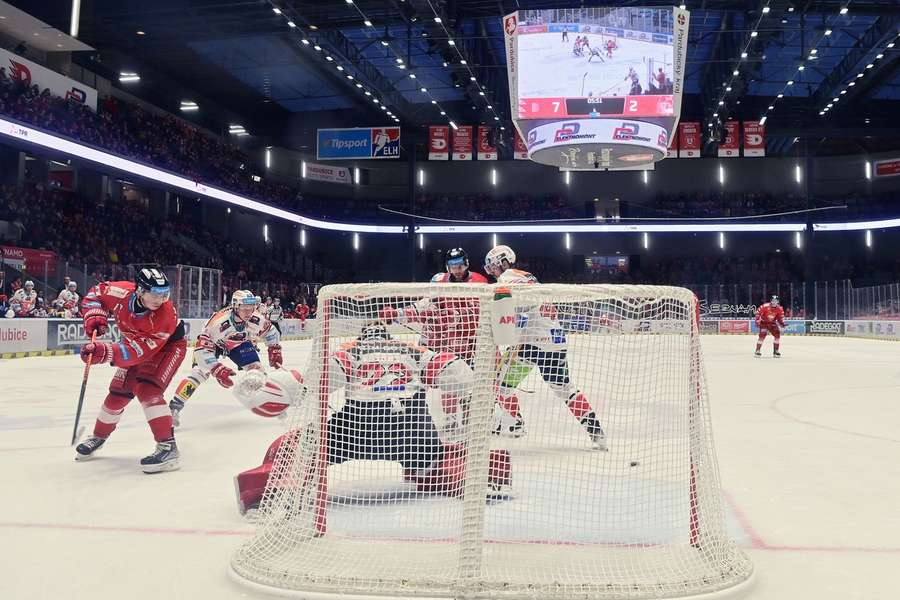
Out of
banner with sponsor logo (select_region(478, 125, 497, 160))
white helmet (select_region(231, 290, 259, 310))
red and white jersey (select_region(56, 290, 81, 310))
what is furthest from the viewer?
banner with sponsor logo (select_region(478, 125, 497, 160))

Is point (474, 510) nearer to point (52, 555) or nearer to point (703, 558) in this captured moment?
point (703, 558)

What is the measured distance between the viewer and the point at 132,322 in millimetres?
4207

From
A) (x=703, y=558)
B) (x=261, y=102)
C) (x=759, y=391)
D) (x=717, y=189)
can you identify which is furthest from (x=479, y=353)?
(x=717, y=189)

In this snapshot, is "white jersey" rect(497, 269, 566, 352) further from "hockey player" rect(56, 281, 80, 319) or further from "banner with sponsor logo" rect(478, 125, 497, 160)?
"banner with sponsor logo" rect(478, 125, 497, 160)

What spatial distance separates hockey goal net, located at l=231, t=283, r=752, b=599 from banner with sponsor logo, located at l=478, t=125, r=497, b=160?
22.1 m

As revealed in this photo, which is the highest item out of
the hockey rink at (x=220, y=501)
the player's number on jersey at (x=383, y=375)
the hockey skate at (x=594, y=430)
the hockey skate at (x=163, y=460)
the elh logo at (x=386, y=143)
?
the elh logo at (x=386, y=143)

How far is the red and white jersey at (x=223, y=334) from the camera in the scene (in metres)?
5.93

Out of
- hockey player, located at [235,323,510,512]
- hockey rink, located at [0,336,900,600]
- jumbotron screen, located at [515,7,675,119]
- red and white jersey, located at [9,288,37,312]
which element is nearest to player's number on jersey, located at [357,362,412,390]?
hockey player, located at [235,323,510,512]

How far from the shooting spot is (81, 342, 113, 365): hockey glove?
4195mm

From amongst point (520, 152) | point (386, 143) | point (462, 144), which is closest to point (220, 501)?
point (386, 143)

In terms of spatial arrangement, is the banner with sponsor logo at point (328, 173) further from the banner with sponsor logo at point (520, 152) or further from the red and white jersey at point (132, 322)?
the red and white jersey at point (132, 322)

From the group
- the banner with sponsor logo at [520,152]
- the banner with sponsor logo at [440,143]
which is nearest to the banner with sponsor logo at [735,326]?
the banner with sponsor logo at [520,152]

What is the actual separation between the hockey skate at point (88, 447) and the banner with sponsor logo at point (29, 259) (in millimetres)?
12506

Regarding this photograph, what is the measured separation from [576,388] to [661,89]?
1097 cm
